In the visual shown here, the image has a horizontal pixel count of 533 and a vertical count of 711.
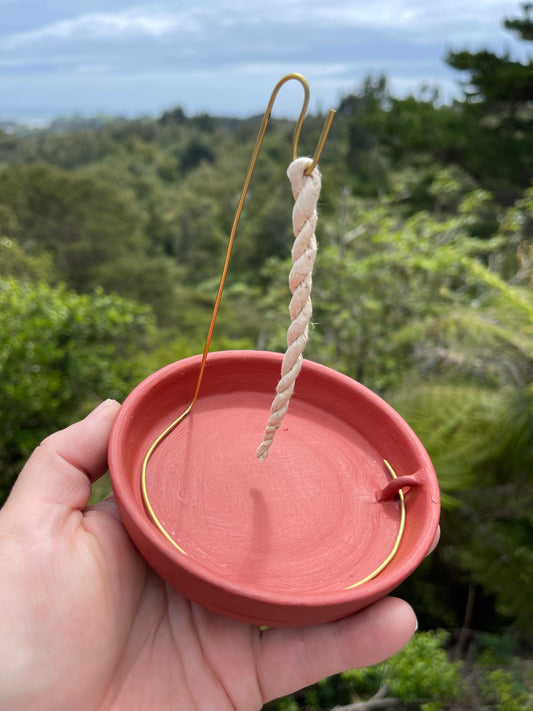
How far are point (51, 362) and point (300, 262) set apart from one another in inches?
94.9

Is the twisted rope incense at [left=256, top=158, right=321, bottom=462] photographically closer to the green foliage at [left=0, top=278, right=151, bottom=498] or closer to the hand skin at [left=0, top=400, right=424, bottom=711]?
the hand skin at [left=0, top=400, right=424, bottom=711]

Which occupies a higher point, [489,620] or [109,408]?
[109,408]

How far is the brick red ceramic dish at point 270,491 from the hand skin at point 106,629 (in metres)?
0.11

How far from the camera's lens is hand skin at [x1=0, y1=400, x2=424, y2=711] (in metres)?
0.83

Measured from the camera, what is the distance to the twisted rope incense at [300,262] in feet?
2.40

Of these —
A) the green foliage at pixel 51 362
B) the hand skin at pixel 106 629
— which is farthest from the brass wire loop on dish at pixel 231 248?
the green foliage at pixel 51 362

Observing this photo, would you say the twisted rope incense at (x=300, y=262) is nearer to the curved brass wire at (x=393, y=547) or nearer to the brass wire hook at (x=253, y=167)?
the brass wire hook at (x=253, y=167)

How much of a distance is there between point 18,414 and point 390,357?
2571mm

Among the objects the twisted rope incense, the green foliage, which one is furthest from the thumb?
the green foliage

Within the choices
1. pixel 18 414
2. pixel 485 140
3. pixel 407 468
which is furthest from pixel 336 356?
pixel 485 140

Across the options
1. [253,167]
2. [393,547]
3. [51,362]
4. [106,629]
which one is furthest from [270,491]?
[51,362]

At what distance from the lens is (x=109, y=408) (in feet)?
3.45

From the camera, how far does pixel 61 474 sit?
96 cm

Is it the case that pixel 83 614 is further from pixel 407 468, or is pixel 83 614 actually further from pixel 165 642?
pixel 407 468
